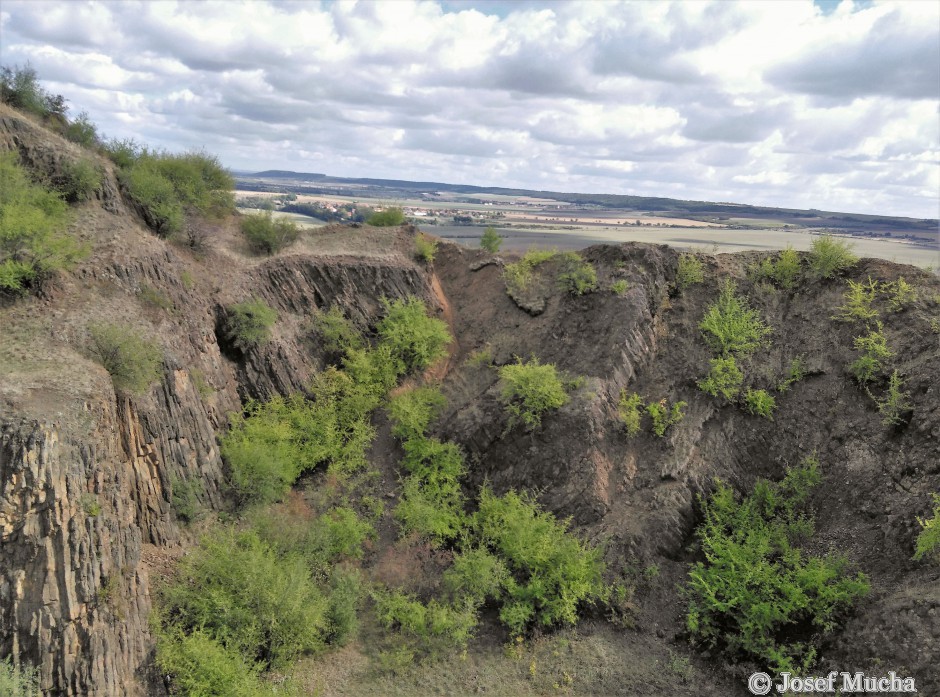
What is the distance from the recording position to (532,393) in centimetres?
2228

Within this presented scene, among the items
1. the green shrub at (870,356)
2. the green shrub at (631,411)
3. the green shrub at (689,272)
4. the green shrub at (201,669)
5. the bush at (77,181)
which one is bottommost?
the green shrub at (201,669)

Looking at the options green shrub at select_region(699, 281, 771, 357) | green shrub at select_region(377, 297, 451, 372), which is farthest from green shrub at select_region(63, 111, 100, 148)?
green shrub at select_region(699, 281, 771, 357)

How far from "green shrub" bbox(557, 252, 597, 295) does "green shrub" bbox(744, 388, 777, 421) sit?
8.54m

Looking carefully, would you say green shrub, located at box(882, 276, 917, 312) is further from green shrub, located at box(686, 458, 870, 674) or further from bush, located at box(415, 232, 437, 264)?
bush, located at box(415, 232, 437, 264)

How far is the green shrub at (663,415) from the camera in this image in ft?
70.4

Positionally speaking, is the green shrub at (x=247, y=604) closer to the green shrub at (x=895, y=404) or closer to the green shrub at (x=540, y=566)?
the green shrub at (x=540, y=566)

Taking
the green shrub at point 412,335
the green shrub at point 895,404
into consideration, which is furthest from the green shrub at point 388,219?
the green shrub at point 895,404

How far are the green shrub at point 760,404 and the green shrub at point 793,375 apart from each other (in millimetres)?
632

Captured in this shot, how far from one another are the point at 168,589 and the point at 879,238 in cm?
5319

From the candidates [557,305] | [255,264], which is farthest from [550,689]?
[255,264]

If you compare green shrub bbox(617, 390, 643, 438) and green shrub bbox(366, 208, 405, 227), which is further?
green shrub bbox(366, 208, 405, 227)

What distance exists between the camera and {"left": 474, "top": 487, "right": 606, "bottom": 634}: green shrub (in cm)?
1773

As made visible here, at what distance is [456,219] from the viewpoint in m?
81.9

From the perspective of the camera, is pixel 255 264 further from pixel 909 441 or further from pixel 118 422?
pixel 909 441
